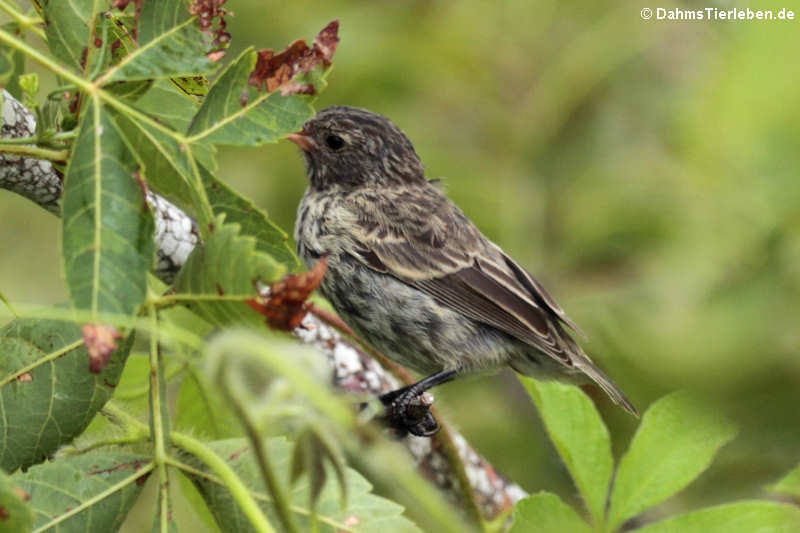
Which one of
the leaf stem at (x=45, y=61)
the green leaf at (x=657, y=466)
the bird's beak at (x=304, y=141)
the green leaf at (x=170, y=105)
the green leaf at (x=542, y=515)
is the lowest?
the green leaf at (x=542, y=515)

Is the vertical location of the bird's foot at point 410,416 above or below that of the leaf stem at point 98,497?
above

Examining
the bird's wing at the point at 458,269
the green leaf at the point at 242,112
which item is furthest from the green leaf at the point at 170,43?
the bird's wing at the point at 458,269

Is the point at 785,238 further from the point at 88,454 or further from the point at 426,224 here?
the point at 426,224

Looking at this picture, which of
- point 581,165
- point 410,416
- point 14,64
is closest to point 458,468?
point 410,416

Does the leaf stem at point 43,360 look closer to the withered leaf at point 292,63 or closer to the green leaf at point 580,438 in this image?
the withered leaf at point 292,63

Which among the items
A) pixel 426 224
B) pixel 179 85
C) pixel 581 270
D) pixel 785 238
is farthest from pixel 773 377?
pixel 581 270

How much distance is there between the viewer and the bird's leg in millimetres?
2650

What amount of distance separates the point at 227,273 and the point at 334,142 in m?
2.35

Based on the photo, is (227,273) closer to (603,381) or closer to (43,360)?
(43,360)

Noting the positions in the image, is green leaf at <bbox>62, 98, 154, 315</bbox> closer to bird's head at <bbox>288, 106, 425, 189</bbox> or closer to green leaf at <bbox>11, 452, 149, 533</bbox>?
green leaf at <bbox>11, 452, 149, 533</bbox>

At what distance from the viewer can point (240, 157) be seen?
4.32 m

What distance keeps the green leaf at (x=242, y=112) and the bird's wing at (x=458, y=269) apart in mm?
1545

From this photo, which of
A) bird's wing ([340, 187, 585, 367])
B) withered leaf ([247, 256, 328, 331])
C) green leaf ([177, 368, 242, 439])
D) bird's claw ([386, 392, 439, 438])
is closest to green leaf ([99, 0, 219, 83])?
withered leaf ([247, 256, 328, 331])

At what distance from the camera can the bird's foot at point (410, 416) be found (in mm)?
2648
